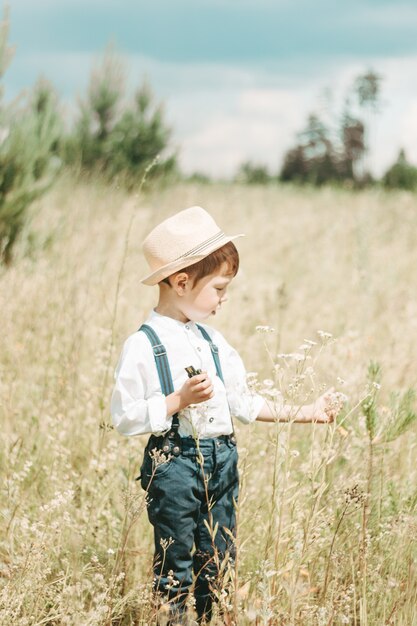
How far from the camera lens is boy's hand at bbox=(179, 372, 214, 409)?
1993 millimetres

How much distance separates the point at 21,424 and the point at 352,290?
3.75 m

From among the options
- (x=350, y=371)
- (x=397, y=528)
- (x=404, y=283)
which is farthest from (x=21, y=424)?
(x=404, y=283)

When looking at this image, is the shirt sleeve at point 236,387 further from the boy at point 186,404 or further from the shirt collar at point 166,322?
the shirt collar at point 166,322

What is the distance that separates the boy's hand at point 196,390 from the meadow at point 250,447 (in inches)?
6.8

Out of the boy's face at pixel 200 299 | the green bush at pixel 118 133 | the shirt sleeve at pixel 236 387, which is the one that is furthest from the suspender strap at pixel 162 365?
the green bush at pixel 118 133

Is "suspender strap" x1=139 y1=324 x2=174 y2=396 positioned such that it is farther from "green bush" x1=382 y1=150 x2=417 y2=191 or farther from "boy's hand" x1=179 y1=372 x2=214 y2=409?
"green bush" x1=382 y1=150 x2=417 y2=191

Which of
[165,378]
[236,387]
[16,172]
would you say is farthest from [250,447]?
[16,172]

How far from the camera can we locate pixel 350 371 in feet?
11.1

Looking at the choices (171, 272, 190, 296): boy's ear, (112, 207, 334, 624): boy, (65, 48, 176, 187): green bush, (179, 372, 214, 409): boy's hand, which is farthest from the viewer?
(65, 48, 176, 187): green bush

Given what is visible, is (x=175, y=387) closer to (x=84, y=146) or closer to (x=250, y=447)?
(x=250, y=447)

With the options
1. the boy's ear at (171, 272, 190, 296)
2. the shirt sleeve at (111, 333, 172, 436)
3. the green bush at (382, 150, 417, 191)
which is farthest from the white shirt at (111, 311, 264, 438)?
the green bush at (382, 150, 417, 191)

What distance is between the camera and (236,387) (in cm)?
238

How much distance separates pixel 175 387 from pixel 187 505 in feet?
1.20

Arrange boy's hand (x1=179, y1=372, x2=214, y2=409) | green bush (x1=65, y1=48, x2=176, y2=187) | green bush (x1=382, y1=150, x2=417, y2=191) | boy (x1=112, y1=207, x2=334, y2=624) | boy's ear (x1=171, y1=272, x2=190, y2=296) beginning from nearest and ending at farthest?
boy's hand (x1=179, y1=372, x2=214, y2=409) → boy (x1=112, y1=207, x2=334, y2=624) → boy's ear (x1=171, y1=272, x2=190, y2=296) → green bush (x1=65, y1=48, x2=176, y2=187) → green bush (x1=382, y1=150, x2=417, y2=191)
